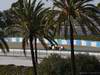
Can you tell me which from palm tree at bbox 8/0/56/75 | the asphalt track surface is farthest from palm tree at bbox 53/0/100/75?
the asphalt track surface

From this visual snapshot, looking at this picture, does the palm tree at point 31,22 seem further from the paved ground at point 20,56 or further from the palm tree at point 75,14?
the paved ground at point 20,56

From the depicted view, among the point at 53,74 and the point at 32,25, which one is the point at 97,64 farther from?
the point at 32,25

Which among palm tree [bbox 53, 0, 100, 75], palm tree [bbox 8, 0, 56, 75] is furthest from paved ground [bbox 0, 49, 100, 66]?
palm tree [bbox 53, 0, 100, 75]

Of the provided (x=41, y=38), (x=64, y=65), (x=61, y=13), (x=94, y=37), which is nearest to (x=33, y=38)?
(x=41, y=38)

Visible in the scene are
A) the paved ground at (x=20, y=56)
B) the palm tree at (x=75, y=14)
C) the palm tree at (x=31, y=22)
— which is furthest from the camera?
the paved ground at (x=20, y=56)

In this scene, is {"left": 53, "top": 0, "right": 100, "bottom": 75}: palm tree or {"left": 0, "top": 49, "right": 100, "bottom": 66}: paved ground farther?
{"left": 0, "top": 49, "right": 100, "bottom": 66}: paved ground

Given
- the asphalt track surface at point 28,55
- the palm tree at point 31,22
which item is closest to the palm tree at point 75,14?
the palm tree at point 31,22

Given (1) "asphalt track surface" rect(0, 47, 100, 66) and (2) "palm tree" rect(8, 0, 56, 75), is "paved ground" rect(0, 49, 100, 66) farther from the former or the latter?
(2) "palm tree" rect(8, 0, 56, 75)

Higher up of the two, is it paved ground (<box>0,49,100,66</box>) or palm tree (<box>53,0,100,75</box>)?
palm tree (<box>53,0,100,75</box>)

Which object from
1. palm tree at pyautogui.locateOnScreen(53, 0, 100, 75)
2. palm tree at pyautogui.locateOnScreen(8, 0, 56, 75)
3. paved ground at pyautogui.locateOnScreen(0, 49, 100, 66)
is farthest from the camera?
paved ground at pyautogui.locateOnScreen(0, 49, 100, 66)

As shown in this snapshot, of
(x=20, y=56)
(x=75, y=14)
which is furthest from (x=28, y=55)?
(x=75, y=14)

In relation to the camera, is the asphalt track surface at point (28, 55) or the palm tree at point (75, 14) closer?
the palm tree at point (75, 14)

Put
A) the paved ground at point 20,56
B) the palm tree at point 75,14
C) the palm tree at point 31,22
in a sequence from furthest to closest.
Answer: the paved ground at point 20,56
the palm tree at point 31,22
the palm tree at point 75,14

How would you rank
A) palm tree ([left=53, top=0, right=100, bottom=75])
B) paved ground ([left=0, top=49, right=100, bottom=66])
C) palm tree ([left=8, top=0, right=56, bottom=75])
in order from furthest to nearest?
paved ground ([left=0, top=49, right=100, bottom=66]) → palm tree ([left=8, top=0, right=56, bottom=75]) → palm tree ([left=53, top=0, right=100, bottom=75])
